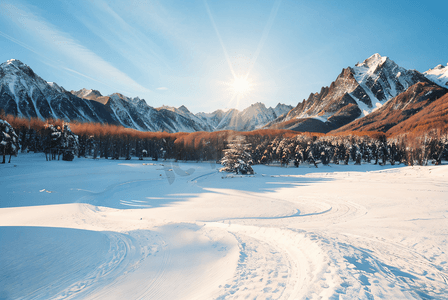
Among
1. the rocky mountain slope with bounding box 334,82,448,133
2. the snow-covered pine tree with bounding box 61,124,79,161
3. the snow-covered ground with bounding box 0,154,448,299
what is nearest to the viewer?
the snow-covered ground with bounding box 0,154,448,299

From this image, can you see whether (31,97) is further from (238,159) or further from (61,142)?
(238,159)

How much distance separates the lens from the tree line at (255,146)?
4553 cm

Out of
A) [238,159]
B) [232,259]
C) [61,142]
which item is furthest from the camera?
[61,142]

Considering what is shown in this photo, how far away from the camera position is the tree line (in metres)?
45.5

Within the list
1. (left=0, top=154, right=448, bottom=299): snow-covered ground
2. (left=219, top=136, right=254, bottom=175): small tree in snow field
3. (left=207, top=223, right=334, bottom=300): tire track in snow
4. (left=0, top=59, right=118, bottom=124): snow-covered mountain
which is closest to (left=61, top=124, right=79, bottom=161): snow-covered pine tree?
(left=219, top=136, right=254, bottom=175): small tree in snow field

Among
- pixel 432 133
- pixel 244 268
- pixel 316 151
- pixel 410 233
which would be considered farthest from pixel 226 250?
pixel 432 133

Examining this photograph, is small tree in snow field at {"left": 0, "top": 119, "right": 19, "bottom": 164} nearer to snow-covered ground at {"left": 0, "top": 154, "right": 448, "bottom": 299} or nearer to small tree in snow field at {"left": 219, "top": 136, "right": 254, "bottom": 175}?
snow-covered ground at {"left": 0, "top": 154, "right": 448, "bottom": 299}

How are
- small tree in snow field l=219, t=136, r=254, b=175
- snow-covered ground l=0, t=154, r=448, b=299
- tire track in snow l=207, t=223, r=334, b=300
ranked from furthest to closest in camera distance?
small tree in snow field l=219, t=136, r=254, b=175
snow-covered ground l=0, t=154, r=448, b=299
tire track in snow l=207, t=223, r=334, b=300

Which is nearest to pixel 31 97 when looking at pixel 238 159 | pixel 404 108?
pixel 238 159

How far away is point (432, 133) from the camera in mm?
45938

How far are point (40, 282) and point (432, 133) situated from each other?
226 ft

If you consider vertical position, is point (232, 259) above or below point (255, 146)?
below

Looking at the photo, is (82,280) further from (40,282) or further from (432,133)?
(432,133)

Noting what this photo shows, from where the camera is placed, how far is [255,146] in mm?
71188
